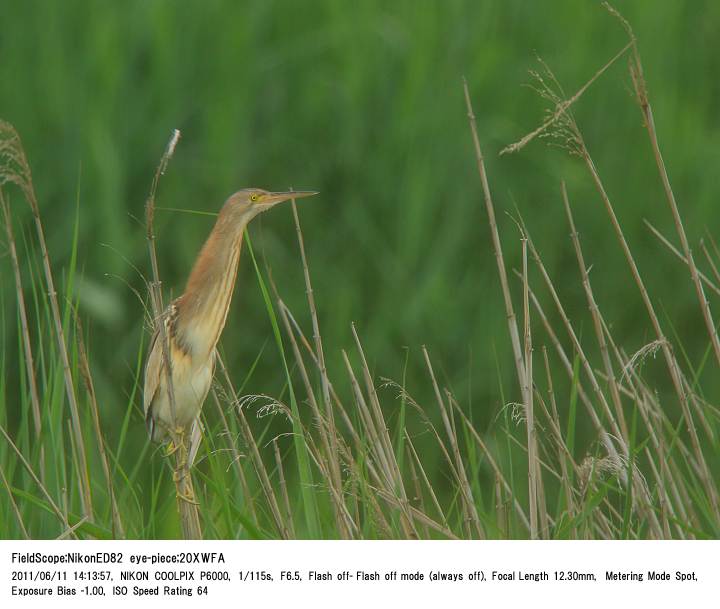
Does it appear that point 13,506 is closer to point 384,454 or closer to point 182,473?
point 182,473

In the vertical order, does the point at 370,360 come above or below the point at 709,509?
below

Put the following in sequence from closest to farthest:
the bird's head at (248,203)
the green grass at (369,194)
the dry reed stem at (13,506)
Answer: the dry reed stem at (13,506), the bird's head at (248,203), the green grass at (369,194)

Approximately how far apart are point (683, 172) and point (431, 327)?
0.63m

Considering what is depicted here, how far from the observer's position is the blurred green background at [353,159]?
2143 mm

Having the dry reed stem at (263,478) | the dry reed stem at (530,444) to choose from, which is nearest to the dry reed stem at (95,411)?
the dry reed stem at (263,478)

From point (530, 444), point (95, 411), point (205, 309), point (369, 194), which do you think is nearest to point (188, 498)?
point (95, 411)

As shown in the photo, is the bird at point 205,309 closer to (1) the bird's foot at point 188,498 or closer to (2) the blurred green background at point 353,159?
(1) the bird's foot at point 188,498

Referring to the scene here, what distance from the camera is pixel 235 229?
1245mm

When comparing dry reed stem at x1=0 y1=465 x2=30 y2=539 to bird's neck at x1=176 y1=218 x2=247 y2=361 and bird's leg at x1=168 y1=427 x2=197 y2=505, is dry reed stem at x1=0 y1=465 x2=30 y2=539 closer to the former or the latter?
bird's leg at x1=168 y1=427 x2=197 y2=505

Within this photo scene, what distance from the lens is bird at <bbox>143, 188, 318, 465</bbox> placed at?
1241 mm

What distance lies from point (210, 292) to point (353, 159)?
1.04m

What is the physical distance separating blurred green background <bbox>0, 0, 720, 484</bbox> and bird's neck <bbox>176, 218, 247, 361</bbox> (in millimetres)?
779
